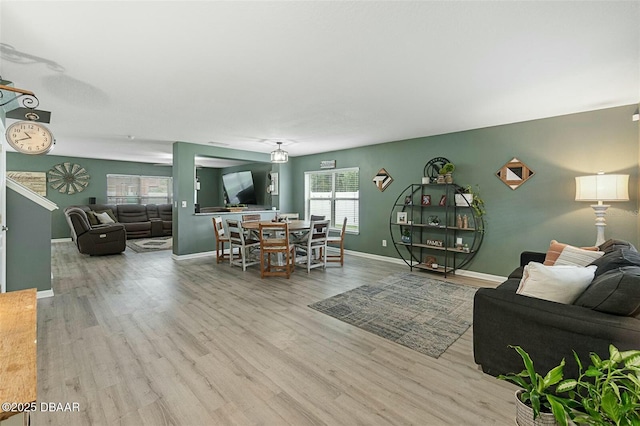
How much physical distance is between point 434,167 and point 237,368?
4.47 m

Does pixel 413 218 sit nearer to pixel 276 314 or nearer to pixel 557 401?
pixel 276 314

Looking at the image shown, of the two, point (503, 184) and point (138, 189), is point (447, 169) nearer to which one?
point (503, 184)

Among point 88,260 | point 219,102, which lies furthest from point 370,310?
point 88,260

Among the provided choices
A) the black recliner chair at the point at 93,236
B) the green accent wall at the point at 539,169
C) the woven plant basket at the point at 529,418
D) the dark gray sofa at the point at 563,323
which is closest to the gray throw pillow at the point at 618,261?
the dark gray sofa at the point at 563,323

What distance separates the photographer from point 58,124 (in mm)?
4449

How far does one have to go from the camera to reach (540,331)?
1846 mm

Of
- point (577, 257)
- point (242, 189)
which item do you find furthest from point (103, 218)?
point (577, 257)

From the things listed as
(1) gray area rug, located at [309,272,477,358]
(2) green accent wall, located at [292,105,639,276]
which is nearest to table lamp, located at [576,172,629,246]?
(2) green accent wall, located at [292,105,639,276]

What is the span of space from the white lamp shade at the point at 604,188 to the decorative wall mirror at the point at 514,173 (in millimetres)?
741

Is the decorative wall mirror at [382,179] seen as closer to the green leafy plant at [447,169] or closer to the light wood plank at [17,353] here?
the green leafy plant at [447,169]

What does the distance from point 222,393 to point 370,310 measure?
185 cm

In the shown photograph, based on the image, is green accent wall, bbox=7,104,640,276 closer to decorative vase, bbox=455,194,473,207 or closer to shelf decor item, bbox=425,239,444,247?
decorative vase, bbox=455,194,473,207

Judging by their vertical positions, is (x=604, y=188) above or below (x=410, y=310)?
above

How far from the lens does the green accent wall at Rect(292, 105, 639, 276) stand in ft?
11.6
